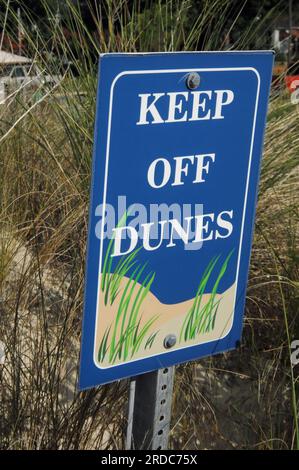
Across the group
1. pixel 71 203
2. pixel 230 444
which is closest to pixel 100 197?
pixel 230 444

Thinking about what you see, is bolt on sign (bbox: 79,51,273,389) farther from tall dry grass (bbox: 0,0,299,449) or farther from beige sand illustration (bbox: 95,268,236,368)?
tall dry grass (bbox: 0,0,299,449)

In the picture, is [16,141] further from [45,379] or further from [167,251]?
[167,251]

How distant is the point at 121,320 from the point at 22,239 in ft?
5.21

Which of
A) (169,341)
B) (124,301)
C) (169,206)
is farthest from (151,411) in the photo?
(169,206)

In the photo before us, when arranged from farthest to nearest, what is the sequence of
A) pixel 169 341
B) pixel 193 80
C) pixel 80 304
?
pixel 80 304
pixel 169 341
pixel 193 80

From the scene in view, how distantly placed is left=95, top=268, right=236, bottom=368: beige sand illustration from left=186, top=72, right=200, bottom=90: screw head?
16.5 inches

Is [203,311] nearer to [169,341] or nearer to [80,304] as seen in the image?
[169,341]

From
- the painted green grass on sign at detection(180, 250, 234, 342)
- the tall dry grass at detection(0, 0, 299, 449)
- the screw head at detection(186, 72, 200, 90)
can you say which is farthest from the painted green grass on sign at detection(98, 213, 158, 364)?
the tall dry grass at detection(0, 0, 299, 449)

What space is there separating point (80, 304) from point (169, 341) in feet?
1.99

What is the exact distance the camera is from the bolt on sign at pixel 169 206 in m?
1.53

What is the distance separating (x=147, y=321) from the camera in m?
1.68

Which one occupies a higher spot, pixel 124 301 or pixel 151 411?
pixel 124 301

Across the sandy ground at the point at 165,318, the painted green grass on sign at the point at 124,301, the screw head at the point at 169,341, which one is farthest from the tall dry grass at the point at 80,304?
the painted green grass on sign at the point at 124,301

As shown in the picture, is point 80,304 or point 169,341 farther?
point 80,304
